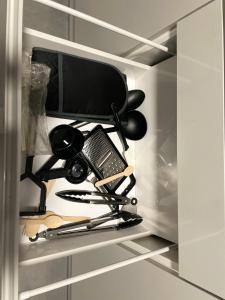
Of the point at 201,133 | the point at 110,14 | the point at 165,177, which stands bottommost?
the point at 165,177

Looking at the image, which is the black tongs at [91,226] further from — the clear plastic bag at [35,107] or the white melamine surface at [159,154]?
the clear plastic bag at [35,107]

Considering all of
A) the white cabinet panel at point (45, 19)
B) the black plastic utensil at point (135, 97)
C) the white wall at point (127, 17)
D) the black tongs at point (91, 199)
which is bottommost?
the black tongs at point (91, 199)

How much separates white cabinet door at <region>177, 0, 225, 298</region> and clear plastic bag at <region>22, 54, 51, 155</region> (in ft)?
1.22

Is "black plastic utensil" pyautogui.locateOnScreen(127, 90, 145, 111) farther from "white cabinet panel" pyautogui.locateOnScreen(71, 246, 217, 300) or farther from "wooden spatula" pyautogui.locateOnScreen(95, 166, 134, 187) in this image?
"white cabinet panel" pyautogui.locateOnScreen(71, 246, 217, 300)

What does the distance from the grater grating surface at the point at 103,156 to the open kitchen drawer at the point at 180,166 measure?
104 millimetres

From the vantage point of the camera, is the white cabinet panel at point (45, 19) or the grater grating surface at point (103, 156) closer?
the grater grating surface at point (103, 156)

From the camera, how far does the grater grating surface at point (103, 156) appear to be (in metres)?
0.87

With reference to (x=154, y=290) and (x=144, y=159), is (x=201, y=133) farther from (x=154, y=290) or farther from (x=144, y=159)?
(x=154, y=290)

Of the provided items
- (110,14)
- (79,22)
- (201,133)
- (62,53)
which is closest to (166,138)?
(201,133)

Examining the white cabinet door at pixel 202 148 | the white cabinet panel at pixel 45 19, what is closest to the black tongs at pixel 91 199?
the white cabinet door at pixel 202 148

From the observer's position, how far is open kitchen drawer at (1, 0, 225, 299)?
0.63 metres

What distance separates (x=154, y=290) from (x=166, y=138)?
1.50ft

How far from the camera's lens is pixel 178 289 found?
77 centimetres

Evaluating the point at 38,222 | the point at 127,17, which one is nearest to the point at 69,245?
the point at 38,222
